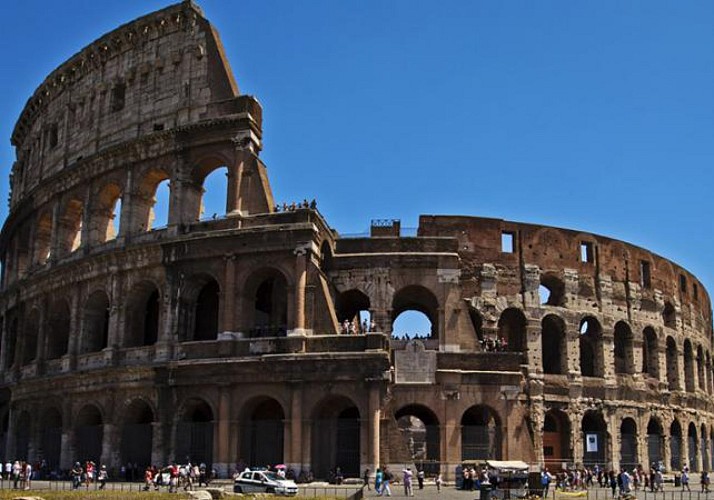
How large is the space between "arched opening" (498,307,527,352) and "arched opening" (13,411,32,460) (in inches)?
805

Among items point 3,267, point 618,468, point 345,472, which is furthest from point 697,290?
point 3,267

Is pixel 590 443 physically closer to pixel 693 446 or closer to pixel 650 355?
pixel 650 355

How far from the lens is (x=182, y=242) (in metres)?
30.8

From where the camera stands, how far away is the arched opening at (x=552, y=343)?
36.1 meters

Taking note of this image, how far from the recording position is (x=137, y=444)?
30406 mm

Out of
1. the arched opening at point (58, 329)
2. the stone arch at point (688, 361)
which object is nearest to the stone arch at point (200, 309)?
the arched opening at point (58, 329)

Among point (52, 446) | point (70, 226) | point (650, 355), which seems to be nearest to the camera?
point (52, 446)

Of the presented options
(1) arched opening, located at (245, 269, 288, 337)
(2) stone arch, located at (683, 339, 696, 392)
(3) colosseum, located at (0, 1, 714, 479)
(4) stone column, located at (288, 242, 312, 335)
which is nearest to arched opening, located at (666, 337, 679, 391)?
(3) colosseum, located at (0, 1, 714, 479)

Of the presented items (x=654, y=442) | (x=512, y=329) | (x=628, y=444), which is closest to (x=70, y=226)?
(x=512, y=329)

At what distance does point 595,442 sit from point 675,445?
6.50 metres

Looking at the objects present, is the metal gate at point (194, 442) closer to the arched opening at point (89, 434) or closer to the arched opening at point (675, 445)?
the arched opening at point (89, 434)

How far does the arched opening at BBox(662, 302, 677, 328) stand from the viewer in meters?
41.5

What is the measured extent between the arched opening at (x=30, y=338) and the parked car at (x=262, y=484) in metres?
16.9

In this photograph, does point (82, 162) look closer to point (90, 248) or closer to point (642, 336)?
point (90, 248)
